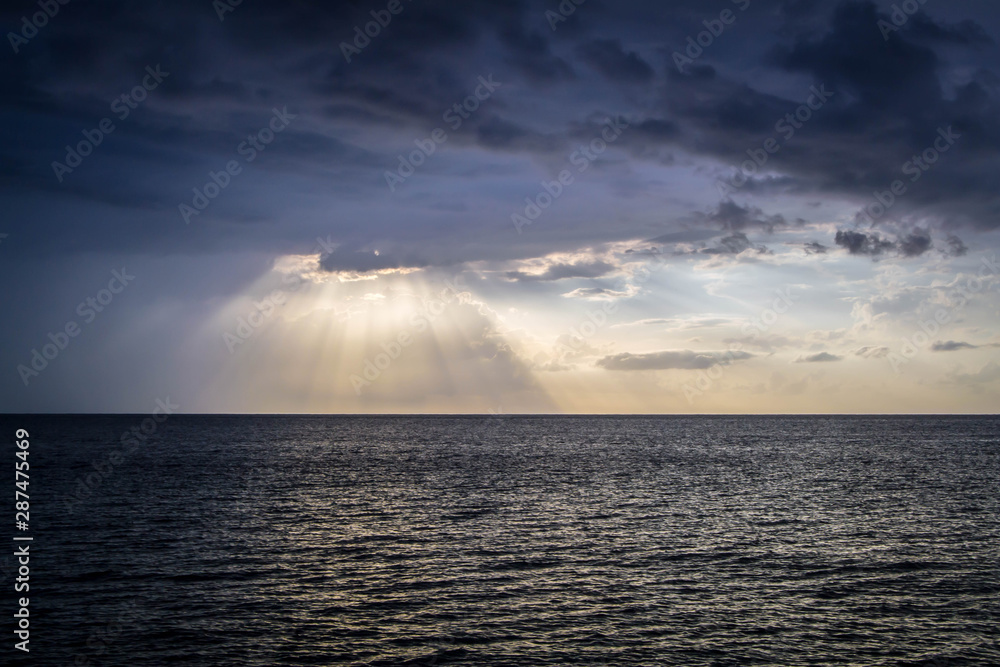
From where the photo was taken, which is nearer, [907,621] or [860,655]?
[860,655]

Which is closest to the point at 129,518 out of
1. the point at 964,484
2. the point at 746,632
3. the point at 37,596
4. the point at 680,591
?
the point at 37,596

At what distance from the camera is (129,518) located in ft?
169

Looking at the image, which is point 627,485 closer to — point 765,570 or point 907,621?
point 765,570

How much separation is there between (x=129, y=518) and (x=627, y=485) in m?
50.1

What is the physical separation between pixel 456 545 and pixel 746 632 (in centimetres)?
2053

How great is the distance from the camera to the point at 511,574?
36281mm

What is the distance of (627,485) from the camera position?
7650 cm

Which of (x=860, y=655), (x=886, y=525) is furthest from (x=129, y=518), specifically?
(x=886, y=525)

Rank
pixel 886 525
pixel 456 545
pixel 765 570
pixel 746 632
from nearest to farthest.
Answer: pixel 746 632, pixel 765 570, pixel 456 545, pixel 886 525

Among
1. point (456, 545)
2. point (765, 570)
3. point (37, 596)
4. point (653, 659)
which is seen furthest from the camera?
point (456, 545)

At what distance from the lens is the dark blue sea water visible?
25891 mm

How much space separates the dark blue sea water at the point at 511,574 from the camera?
25.9 metres

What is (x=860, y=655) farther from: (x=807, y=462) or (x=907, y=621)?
(x=807, y=462)

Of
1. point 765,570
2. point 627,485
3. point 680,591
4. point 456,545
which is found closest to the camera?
point 680,591
